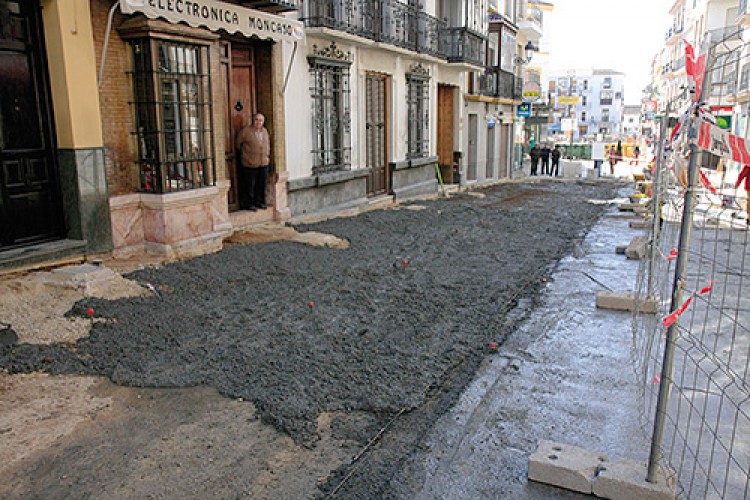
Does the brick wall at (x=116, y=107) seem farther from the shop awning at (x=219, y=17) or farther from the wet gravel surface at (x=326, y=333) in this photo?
the wet gravel surface at (x=326, y=333)

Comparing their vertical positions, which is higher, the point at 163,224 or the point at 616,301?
the point at 163,224

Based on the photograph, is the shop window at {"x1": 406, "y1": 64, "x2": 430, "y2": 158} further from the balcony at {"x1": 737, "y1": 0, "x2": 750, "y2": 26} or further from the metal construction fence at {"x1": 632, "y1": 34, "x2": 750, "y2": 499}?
the balcony at {"x1": 737, "y1": 0, "x2": 750, "y2": 26}

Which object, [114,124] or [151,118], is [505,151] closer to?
[151,118]

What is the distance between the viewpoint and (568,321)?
6.70 metres

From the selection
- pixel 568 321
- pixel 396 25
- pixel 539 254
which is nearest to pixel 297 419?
pixel 568 321

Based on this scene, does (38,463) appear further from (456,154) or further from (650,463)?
(456,154)

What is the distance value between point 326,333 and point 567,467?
2.82 m

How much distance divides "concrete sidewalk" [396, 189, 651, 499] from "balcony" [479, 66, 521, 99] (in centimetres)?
2142

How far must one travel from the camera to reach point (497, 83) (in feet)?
92.9

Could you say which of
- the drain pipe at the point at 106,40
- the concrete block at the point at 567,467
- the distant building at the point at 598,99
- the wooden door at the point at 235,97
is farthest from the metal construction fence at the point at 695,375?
the distant building at the point at 598,99

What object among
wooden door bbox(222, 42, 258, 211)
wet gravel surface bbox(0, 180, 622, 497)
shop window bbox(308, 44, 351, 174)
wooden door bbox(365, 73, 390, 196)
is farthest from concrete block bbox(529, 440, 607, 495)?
wooden door bbox(365, 73, 390, 196)

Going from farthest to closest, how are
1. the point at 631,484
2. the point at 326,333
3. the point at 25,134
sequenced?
1. the point at 25,134
2. the point at 326,333
3. the point at 631,484

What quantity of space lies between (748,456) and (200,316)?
4.73 metres

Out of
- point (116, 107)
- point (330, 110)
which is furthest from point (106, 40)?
point (330, 110)
